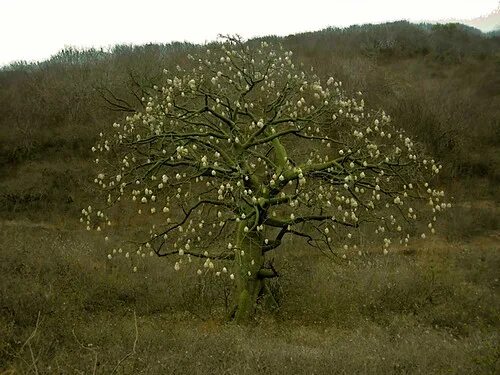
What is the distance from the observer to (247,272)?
1554 centimetres

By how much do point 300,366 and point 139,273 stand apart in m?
12.2

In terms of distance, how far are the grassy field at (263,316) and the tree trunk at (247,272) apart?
0.57m

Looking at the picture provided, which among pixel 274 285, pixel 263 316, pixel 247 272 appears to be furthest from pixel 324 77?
pixel 263 316

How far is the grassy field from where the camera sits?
10156 mm

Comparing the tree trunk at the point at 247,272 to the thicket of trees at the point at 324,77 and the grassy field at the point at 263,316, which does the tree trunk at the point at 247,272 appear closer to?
the grassy field at the point at 263,316

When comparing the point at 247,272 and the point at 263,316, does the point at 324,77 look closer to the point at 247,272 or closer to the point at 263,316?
the point at 247,272

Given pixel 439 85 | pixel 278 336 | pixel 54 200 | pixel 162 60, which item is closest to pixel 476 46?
pixel 439 85

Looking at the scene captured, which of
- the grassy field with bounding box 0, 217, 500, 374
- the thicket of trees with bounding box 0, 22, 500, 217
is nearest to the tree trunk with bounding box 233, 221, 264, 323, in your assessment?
the grassy field with bounding box 0, 217, 500, 374

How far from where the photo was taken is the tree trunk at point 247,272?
50.2ft

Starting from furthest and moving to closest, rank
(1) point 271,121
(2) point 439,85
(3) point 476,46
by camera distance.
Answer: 1. (3) point 476,46
2. (2) point 439,85
3. (1) point 271,121

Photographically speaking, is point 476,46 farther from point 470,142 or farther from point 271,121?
point 271,121

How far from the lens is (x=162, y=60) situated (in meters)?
54.8

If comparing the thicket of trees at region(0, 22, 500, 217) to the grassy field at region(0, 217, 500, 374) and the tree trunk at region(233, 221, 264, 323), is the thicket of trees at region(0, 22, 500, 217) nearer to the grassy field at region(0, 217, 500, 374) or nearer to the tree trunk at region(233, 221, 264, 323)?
the grassy field at region(0, 217, 500, 374)

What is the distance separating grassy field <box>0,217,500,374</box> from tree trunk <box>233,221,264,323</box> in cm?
57
